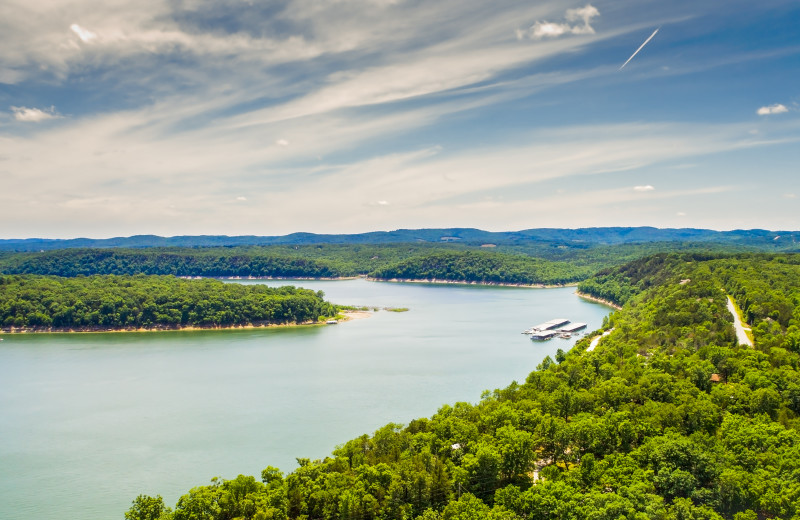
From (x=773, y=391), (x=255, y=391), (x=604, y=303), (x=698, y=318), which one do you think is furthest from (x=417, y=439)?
(x=604, y=303)

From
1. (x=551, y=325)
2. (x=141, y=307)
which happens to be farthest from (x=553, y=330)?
(x=141, y=307)

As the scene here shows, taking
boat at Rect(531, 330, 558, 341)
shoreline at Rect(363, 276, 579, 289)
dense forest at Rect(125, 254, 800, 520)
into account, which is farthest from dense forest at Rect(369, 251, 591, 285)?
dense forest at Rect(125, 254, 800, 520)

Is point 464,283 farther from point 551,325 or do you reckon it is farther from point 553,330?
point 553,330

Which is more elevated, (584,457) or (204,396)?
(584,457)

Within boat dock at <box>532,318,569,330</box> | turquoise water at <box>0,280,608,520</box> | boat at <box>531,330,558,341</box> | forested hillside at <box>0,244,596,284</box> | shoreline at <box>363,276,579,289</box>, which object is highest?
forested hillside at <box>0,244,596,284</box>

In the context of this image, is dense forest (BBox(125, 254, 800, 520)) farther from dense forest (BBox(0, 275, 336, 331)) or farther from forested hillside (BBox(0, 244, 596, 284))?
forested hillside (BBox(0, 244, 596, 284))

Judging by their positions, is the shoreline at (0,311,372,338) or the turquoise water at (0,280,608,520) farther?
the shoreline at (0,311,372,338)

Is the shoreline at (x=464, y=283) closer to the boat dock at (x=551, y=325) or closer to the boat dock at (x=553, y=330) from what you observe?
the boat dock at (x=551, y=325)
